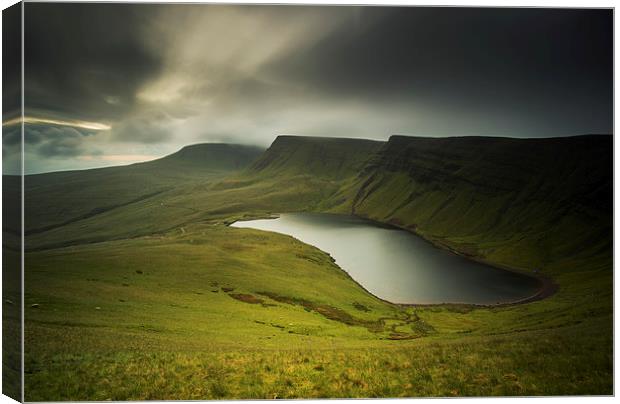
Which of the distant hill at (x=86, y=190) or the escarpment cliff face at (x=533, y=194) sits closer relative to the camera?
the distant hill at (x=86, y=190)

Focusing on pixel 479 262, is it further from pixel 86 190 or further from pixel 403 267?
pixel 86 190

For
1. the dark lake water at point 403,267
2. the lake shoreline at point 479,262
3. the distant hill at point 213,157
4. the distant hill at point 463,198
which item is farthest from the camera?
the dark lake water at point 403,267

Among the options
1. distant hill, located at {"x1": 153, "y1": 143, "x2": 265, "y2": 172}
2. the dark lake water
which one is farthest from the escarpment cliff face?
distant hill, located at {"x1": 153, "y1": 143, "x2": 265, "y2": 172}

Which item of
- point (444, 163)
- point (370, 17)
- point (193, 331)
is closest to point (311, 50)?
point (370, 17)

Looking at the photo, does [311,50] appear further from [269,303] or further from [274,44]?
[269,303]

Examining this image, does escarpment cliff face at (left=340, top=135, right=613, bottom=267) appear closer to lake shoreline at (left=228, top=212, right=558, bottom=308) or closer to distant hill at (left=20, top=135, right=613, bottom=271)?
distant hill at (left=20, top=135, right=613, bottom=271)

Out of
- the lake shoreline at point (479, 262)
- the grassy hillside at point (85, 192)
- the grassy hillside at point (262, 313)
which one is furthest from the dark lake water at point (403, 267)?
the grassy hillside at point (85, 192)

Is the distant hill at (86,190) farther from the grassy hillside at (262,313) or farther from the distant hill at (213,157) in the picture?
the distant hill at (213,157)
